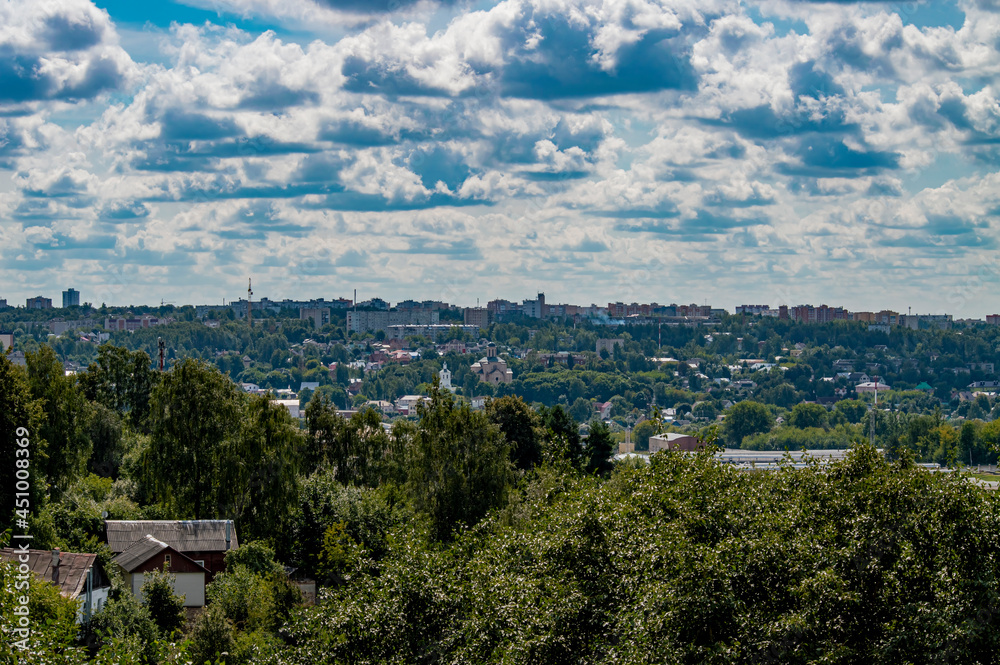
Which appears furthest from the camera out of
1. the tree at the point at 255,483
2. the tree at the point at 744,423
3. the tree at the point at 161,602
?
the tree at the point at 744,423

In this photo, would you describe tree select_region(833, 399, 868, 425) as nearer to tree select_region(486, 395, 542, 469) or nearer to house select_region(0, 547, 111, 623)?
tree select_region(486, 395, 542, 469)

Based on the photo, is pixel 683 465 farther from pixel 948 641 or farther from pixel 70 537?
pixel 70 537

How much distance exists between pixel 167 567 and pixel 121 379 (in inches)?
1052

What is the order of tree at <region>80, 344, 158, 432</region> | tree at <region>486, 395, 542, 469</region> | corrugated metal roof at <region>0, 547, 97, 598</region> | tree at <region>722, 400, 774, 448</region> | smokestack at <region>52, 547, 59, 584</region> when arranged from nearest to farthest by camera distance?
corrugated metal roof at <region>0, 547, 97, 598</region>, smokestack at <region>52, 547, 59, 584</region>, tree at <region>486, 395, 542, 469</region>, tree at <region>80, 344, 158, 432</region>, tree at <region>722, 400, 774, 448</region>

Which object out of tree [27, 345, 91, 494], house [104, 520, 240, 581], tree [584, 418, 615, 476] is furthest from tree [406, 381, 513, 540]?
tree [584, 418, 615, 476]

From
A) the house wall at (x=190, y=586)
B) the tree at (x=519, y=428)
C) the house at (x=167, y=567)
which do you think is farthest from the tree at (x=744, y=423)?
the house at (x=167, y=567)

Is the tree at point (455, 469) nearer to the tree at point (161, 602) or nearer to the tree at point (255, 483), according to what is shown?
the tree at point (255, 483)

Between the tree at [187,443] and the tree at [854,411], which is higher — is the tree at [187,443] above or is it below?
above

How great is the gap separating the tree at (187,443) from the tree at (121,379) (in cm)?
1773

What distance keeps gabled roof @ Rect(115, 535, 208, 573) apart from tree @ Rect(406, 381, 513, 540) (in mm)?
7045

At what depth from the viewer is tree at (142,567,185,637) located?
89.1ft

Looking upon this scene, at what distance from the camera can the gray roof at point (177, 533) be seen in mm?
32656

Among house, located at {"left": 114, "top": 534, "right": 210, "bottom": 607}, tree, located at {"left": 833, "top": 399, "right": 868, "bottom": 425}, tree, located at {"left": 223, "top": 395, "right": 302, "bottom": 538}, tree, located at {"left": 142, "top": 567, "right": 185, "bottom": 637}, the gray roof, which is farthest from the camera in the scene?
tree, located at {"left": 833, "top": 399, "right": 868, "bottom": 425}

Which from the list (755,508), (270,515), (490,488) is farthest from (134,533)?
(755,508)
